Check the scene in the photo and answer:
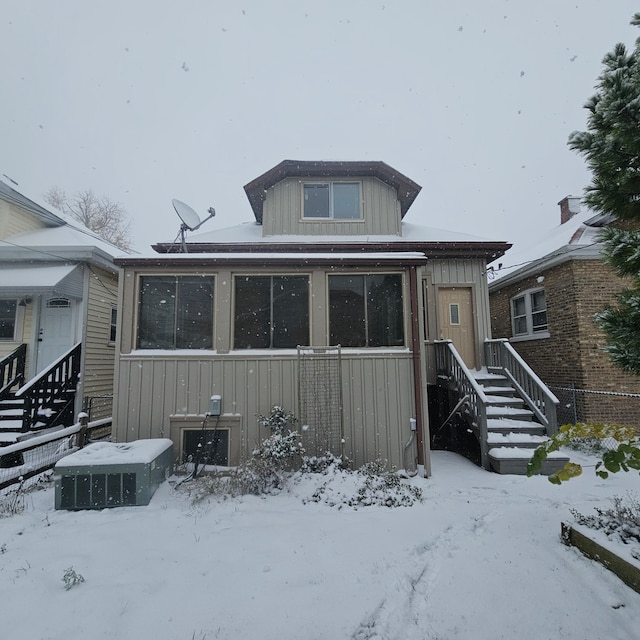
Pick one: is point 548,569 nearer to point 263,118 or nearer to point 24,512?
point 24,512

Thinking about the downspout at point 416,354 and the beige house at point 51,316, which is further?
the beige house at point 51,316

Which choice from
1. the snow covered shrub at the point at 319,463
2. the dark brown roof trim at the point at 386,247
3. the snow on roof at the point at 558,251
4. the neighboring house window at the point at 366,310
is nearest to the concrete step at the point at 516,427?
the neighboring house window at the point at 366,310

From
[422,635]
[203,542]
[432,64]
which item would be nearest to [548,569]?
[422,635]

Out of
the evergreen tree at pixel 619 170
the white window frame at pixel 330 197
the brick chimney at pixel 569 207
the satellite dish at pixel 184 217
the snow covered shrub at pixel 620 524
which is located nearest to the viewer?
the evergreen tree at pixel 619 170

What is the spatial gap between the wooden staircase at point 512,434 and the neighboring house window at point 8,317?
10.3m

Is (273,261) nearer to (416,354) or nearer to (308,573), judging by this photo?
(416,354)

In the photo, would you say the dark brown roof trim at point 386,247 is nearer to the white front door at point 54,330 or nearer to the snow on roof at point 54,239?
the snow on roof at point 54,239

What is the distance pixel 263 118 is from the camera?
3718 inches

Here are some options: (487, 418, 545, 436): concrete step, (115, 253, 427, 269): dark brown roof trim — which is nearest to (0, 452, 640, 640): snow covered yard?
(487, 418, 545, 436): concrete step

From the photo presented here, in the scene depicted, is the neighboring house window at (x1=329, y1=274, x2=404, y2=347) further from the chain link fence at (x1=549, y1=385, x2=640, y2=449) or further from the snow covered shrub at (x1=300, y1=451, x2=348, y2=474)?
the chain link fence at (x1=549, y1=385, x2=640, y2=449)

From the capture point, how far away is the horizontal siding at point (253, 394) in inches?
228

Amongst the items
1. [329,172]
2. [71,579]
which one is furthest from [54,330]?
[329,172]

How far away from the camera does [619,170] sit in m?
3.04

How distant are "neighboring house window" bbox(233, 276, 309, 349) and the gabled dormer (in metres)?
3.60
